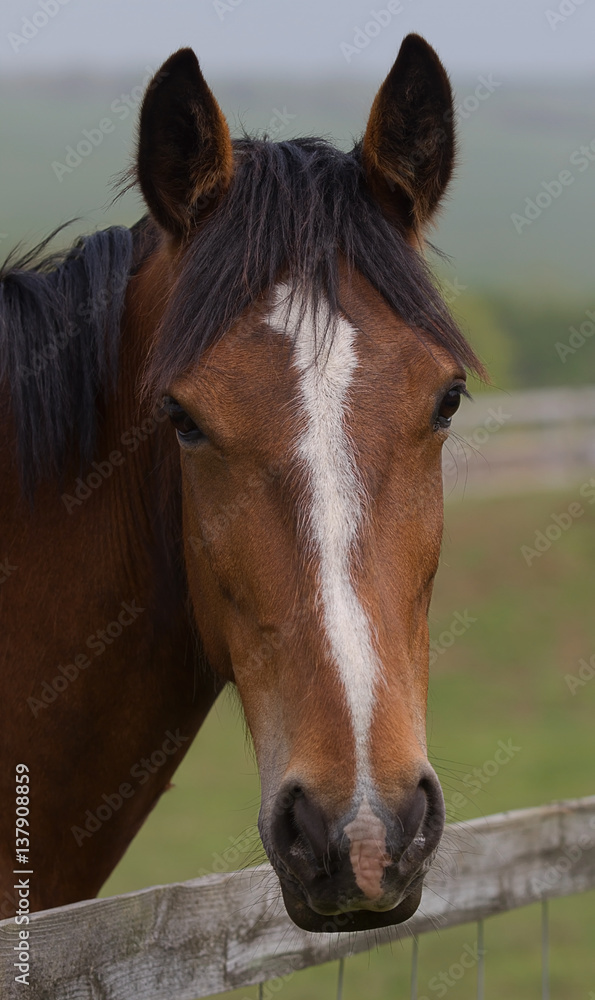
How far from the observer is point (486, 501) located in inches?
748

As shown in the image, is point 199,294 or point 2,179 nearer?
point 199,294

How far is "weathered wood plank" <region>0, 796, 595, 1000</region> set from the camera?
220 centimetres

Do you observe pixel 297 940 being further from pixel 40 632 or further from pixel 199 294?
pixel 199 294

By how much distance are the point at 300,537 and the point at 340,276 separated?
0.80m

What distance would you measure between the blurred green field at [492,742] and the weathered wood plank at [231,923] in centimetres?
23

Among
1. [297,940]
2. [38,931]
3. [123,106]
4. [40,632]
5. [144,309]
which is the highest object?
[123,106]

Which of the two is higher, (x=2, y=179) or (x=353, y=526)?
(x=353, y=526)

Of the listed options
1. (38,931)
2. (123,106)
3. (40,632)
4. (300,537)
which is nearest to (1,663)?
(40,632)

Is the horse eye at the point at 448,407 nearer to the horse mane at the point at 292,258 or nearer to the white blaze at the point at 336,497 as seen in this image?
the horse mane at the point at 292,258

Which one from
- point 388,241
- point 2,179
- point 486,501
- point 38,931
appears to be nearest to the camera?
point 38,931

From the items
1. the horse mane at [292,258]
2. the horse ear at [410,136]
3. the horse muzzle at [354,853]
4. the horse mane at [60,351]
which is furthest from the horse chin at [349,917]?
the horse ear at [410,136]

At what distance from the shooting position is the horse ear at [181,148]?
255 centimetres

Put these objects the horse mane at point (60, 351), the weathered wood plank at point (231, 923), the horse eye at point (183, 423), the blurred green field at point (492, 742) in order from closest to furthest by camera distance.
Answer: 1. the weathered wood plank at point (231, 923)
2. the horse eye at point (183, 423)
3. the horse mane at point (60, 351)
4. the blurred green field at point (492, 742)

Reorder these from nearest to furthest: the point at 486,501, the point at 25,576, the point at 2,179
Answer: the point at 25,576 → the point at 486,501 → the point at 2,179
